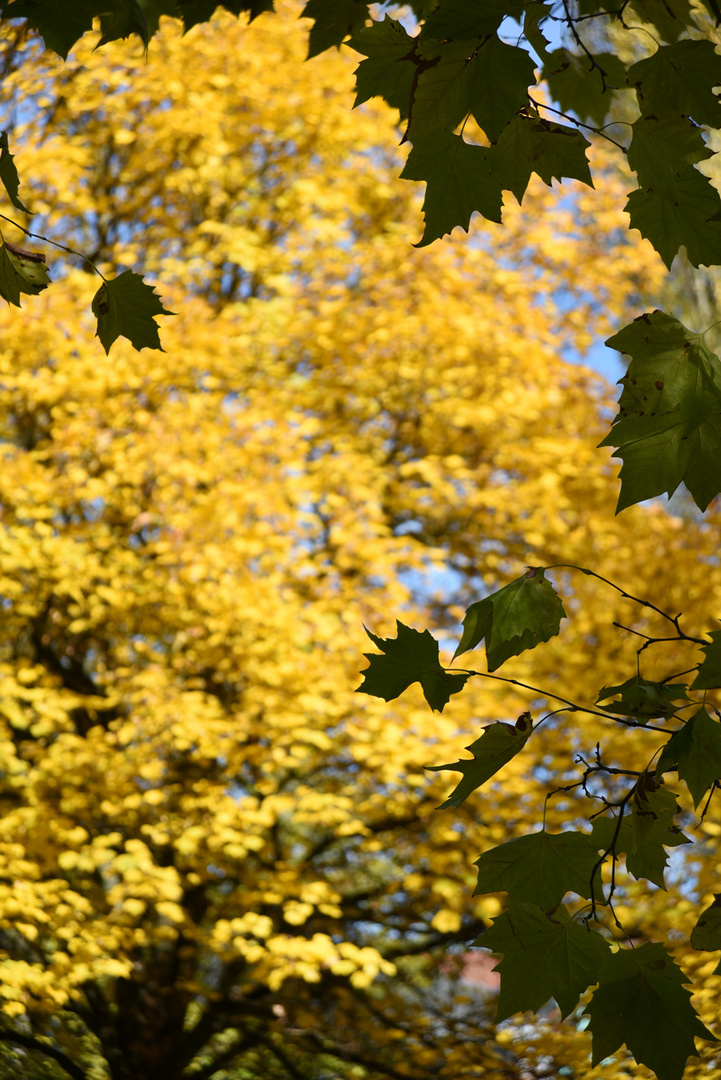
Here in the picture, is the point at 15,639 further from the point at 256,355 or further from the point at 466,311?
the point at 466,311

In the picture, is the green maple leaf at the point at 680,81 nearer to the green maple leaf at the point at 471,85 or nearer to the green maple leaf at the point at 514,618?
the green maple leaf at the point at 471,85

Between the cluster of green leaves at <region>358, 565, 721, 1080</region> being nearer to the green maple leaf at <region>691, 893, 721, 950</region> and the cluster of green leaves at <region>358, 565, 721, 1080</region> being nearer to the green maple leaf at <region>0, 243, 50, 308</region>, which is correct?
the green maple leaf at <region>691, 893, 721, 950</region>

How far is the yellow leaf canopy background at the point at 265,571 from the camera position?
4.67 metres

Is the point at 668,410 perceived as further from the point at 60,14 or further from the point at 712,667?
the point at 60,14

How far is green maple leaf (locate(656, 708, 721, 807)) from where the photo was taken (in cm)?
112

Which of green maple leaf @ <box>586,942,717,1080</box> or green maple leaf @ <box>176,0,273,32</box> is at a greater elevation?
green maple leaf @ <box>176,0,273,32</box>

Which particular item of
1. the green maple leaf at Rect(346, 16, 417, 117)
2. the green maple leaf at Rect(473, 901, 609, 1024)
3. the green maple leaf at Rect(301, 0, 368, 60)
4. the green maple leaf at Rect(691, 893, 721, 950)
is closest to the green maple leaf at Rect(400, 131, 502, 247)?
the green maple leaf at Rect(346, 16, 417, 117)

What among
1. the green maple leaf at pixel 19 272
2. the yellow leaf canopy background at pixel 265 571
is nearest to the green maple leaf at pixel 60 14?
the green maple leaf at pixel 19 272

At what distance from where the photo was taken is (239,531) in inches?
190

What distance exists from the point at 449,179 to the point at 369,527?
12.8 ft

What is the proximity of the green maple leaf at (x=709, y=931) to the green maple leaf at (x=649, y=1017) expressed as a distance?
141 mm

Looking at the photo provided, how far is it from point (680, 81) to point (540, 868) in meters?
1.12

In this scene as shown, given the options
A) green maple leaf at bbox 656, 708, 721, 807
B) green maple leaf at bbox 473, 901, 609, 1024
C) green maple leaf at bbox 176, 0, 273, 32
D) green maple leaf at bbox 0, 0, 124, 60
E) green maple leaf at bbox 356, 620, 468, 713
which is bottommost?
green maple leaf at bbox 473, 901, 609, 1024

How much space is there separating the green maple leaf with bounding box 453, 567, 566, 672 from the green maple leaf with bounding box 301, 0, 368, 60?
3.79 feet
